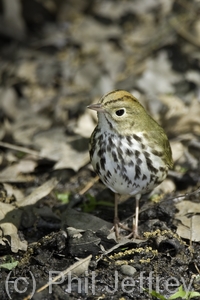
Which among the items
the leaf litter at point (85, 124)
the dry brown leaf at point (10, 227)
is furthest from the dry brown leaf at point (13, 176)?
the dry brown leaf at point (10, 227)

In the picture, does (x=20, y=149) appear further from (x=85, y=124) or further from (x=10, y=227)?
(x=10, y=227)

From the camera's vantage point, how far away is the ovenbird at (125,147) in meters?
4.81

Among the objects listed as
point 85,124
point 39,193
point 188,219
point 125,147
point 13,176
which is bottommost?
point 188,219

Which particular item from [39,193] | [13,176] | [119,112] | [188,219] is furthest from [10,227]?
[188,219]

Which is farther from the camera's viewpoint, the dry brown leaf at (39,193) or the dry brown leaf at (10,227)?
the dry brown leaf at (39,193)

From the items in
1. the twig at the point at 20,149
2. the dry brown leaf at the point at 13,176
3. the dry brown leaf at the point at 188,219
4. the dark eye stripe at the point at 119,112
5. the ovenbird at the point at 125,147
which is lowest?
the dry brown leaf at the point at 188,219

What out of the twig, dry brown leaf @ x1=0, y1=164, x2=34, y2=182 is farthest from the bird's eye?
the twig

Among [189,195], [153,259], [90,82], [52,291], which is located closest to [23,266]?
[52,291]

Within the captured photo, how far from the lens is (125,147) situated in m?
4.82

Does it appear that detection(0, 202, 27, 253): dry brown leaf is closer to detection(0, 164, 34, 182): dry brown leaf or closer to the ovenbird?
detection(0, 164, 34, 182): dry brown leaf

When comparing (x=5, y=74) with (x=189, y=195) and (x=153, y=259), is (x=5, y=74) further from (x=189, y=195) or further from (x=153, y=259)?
(x=153, y=259)

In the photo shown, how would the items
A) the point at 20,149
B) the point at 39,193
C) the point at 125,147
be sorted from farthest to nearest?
1. the point at 20,149
2. the point at 39,193
3. the point at 125,147

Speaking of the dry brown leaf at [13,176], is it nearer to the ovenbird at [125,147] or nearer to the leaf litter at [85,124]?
the leaf litter at [85,124]

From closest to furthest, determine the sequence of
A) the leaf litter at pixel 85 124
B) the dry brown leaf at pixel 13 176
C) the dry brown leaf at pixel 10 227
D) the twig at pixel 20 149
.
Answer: the leaf litter at pixel 85 124
the dry brown leaf at pixel 10 227
the dry brown leaf at pixel 13 176
the twig at pixel 20 149
